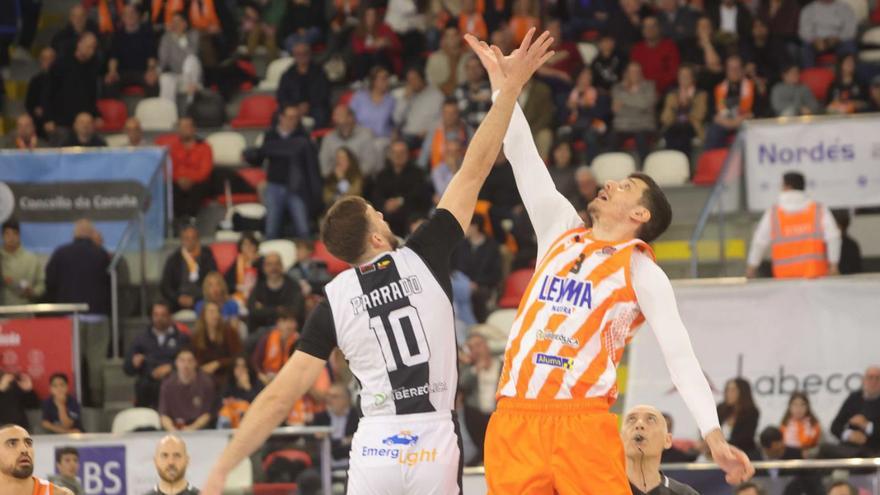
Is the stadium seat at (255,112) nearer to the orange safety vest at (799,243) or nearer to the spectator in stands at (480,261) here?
the spectator in stands at (480,261)

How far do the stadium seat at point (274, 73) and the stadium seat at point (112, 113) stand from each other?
1.83 metres

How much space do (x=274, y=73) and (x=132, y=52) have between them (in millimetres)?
1916

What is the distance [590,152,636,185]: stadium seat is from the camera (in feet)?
57.1

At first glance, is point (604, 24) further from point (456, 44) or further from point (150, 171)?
point (150, 171)

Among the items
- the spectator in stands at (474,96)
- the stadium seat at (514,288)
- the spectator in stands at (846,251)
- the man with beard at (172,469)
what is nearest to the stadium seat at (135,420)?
the stadium seat at (514,288)

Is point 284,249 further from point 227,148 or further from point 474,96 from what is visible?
point 474,96

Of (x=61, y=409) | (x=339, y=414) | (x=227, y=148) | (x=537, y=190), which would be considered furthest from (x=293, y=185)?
(x=537, y=190)

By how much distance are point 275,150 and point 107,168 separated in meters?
2.02

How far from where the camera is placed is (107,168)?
17.2m

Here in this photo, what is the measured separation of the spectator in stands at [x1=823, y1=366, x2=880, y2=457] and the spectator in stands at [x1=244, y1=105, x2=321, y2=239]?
7.01m

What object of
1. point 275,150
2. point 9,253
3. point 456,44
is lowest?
point 9,253

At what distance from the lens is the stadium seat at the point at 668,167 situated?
17.4 meters

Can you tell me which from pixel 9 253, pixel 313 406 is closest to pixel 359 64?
pixel 9 253

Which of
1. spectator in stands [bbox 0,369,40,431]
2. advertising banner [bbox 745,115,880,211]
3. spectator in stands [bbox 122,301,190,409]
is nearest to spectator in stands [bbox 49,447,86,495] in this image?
spectator in stands [bbox 0,369,40,431]
